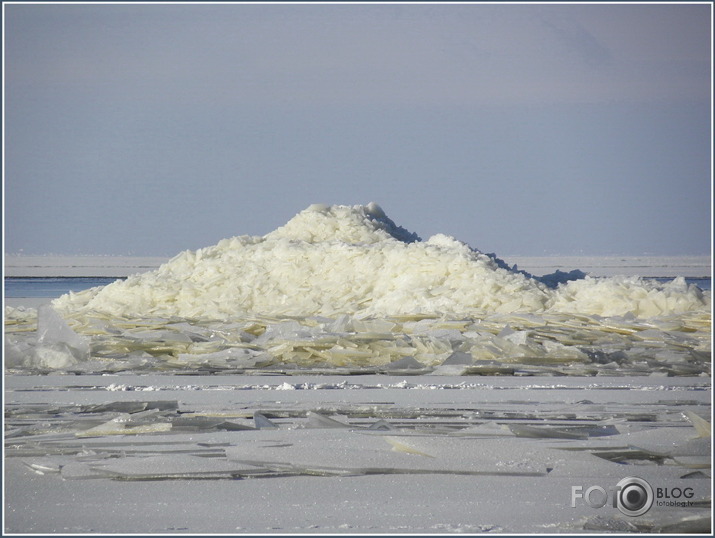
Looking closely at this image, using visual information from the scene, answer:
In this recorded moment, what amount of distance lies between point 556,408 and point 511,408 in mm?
155

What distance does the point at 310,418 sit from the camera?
8.63 feet

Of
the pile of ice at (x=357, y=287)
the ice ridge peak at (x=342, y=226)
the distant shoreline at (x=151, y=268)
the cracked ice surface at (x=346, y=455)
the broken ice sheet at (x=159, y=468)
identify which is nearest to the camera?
the cracked ice surface at (x=346, y=455)

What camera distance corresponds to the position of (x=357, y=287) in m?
5.74

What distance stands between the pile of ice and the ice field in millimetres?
17

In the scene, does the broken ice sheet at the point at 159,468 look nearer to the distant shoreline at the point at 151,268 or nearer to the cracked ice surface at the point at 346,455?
the cracked ice surface at the point at 346,455

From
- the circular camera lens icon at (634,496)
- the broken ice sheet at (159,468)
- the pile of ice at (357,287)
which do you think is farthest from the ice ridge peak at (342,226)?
the circular camera lens icon at (634,496)

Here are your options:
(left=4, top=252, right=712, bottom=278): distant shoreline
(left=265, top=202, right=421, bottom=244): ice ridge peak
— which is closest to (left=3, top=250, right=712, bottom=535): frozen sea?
(left=265, top=202, right=421, bottom=244): ice ridge peak

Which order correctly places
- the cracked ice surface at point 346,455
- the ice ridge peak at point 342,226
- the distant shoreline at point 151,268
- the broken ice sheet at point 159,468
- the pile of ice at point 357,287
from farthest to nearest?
1. the distant shoreline at point 151,268
2. the ice ridge peak at point 342,226
3. the pile of ice at point 357,287
4. the broken ice sheet at point 159,468
5. the cracked ice surface at point 346,455

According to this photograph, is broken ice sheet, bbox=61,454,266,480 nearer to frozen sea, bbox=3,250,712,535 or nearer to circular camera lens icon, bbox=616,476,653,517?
frozen sea, bbox=3,250,712,535

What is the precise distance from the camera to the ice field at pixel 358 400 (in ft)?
5.99

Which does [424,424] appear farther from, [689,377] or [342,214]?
[342,214]

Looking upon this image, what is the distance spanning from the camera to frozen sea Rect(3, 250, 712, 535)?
69.7 inches

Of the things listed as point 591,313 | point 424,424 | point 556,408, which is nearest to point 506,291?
point 591,313

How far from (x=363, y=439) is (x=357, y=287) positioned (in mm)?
3388
